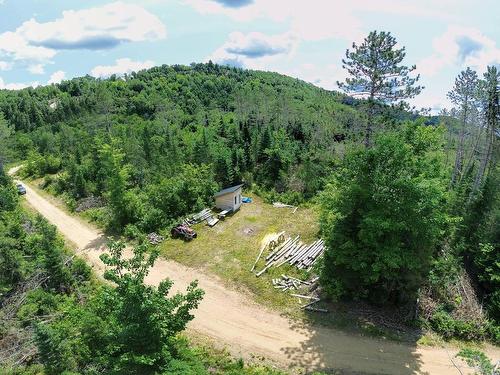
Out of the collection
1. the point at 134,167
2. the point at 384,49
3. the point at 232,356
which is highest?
the point at 384,49

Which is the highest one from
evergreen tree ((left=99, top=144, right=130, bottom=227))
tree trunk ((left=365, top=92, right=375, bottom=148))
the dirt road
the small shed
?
tree trunk ((left=365, top=92, right=375, bottom=148))

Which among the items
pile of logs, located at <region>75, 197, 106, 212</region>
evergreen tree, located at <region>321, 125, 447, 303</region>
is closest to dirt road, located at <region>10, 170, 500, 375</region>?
evergreen tree, located at <region>321, 125, 447, 303</region>

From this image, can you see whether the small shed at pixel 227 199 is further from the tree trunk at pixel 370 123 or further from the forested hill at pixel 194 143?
the tree trunk at pixel 370 123

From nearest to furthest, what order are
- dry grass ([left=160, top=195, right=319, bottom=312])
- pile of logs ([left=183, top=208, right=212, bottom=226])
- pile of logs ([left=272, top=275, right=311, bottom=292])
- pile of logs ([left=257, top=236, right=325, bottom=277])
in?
1. pile of logs ([left=272, top=275, right=311, bottom=292])
2. dry grass ([left=160, top=195, right=319, bottom=312])
3. pile of logs ([left=257, top=236, right=325, bottom=277])
4. pile of logs ([left=183, top=208, right=212, bottom=226])

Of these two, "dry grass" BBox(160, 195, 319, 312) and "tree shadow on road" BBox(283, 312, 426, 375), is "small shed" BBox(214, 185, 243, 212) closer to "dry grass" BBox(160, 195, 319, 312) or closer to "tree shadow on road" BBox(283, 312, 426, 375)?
"dry grass" BBox(160, 195, 319, 312)

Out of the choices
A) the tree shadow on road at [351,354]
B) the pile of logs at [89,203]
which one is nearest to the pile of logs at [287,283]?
the tree shadow on road at [351,354]

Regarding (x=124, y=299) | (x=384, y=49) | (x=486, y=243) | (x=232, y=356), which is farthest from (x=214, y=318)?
(x=384, y=49)

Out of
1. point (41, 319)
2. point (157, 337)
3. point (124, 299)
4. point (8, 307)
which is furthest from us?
point (8, 307)

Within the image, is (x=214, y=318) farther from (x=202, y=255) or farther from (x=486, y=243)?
(x=486, y=243)
